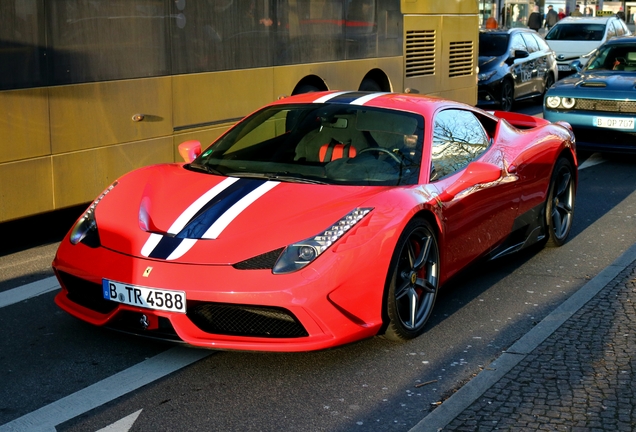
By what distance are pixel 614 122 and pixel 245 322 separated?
8486 millimetres

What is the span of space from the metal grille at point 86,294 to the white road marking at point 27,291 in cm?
100

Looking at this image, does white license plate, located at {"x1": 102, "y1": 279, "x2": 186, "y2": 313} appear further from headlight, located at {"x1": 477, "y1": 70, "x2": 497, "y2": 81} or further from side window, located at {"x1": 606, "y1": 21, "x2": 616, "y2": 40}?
side window, located at {"x1": 606, "y1": 21, "x2": 616, "y2": 40}

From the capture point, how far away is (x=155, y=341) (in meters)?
4.96

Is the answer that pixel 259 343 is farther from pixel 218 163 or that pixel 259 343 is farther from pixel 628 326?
pixel 628 326

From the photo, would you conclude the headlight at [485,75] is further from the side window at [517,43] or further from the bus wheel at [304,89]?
the bus wheel at [304,89]

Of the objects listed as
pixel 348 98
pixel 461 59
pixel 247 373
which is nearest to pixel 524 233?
pixel 348 98

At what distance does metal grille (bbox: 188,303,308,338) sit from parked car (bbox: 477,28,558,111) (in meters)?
13.4

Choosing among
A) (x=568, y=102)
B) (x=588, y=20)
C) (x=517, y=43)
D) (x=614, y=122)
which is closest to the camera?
(x=614, y=122)

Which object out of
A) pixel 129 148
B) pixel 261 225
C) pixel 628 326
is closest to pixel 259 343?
pixel 261 225

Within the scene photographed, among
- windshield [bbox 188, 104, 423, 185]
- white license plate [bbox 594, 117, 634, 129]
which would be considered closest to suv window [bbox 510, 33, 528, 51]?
white license plate [bbox 594, 117, 634, 129]

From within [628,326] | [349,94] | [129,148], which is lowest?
[628,326]

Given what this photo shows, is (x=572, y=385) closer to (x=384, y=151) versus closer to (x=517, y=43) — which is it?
(x=384, y=151)

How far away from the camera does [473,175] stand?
5.88 meters

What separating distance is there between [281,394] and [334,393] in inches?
9.5
